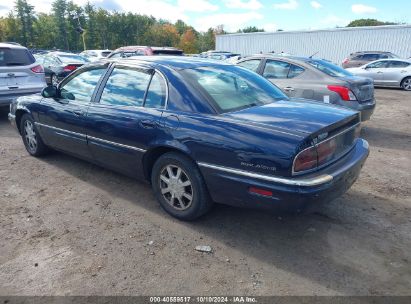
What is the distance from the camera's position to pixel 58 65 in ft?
44.9

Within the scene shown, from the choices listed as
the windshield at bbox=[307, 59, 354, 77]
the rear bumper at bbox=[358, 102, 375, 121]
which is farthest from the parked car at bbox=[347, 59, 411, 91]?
the rear bumper at bbox=[358, 102, 375, 121]

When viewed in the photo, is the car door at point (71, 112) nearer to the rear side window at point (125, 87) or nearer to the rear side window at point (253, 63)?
the rear side window at point (125, 87)

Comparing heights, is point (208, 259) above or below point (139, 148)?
below

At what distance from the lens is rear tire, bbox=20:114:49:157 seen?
5277 mm

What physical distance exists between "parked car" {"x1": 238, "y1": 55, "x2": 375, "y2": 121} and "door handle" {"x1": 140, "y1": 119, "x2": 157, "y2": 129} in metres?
3.42

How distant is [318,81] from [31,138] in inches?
206

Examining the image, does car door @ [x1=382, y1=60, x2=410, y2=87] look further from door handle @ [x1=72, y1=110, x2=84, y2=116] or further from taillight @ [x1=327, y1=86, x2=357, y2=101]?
door handle @ [x1=72, y1=110, x2=84, y2=116]

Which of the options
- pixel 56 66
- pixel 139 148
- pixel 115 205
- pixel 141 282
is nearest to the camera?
pixel 141 282

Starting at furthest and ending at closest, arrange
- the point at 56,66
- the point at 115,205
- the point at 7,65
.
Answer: the point at 56,66 → the point at 7,65 → the point at 115,205

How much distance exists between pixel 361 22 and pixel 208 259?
92795mm

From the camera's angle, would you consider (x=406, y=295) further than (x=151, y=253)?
No

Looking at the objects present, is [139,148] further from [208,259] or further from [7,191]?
[7,191]

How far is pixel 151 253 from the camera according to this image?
10.0 ft

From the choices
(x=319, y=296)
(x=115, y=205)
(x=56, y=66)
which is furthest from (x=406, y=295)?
(x=56, y=66)
